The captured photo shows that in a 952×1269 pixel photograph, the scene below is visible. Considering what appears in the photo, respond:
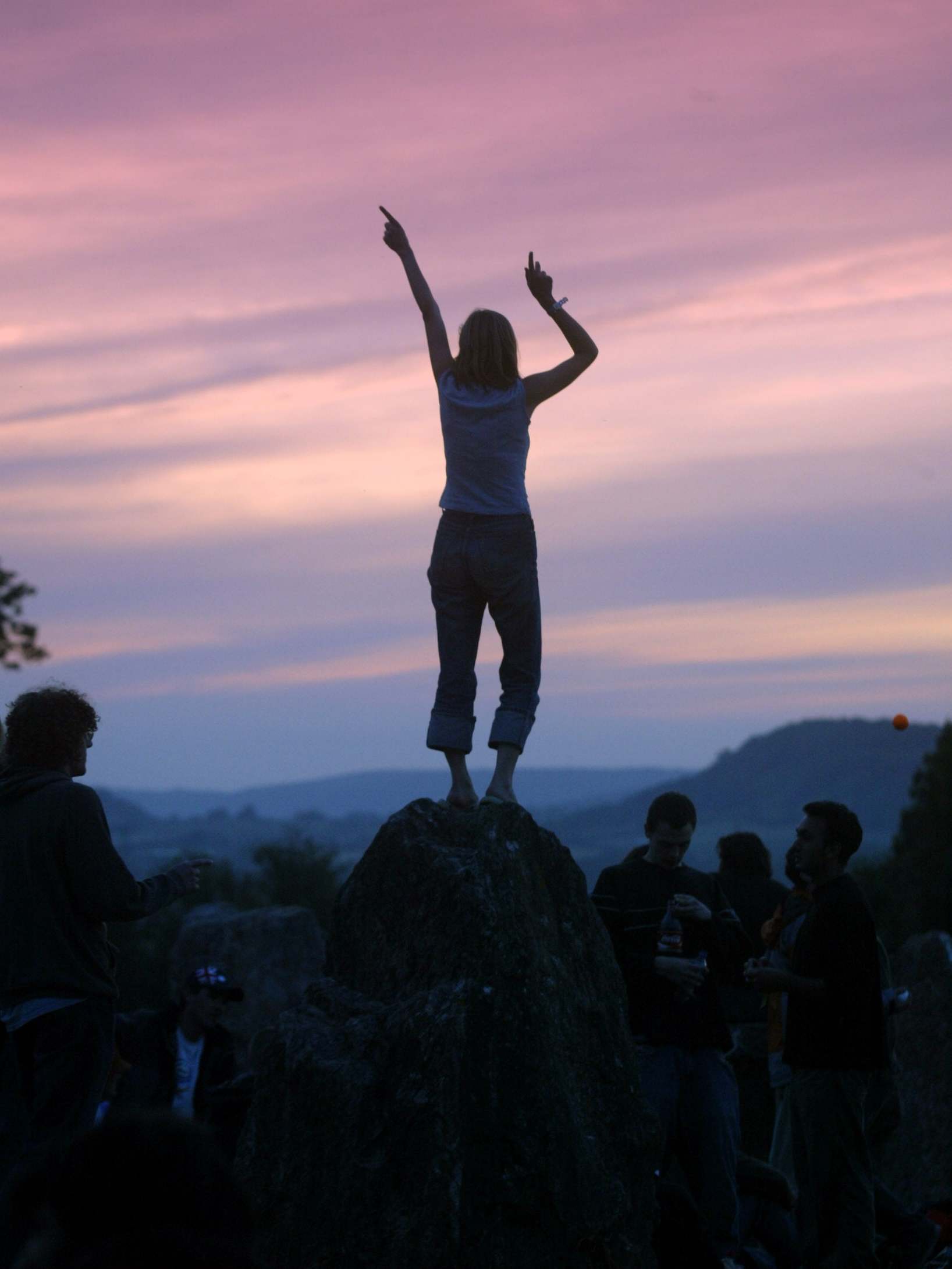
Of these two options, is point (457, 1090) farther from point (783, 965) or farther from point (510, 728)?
point (783, 965)

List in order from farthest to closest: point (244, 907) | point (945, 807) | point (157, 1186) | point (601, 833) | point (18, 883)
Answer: point (601, 833) → point (244, 907) → point (945, 807) → point (18, 883) → point (157, 1186)

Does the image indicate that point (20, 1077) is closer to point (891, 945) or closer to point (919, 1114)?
point (919, 1114)

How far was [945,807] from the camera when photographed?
44562 millimetres

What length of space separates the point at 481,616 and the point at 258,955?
11981 mm

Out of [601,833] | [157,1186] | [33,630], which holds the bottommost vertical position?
[601,833]

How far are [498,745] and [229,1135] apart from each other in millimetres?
3088

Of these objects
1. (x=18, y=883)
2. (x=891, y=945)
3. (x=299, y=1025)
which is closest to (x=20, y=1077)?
(x=18, y=883)

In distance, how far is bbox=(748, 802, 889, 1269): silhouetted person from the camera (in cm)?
654

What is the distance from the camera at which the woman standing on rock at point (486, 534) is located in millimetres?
6555

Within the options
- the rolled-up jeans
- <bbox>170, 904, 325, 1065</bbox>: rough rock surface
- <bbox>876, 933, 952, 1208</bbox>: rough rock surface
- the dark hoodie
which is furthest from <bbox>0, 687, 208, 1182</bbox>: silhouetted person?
<bbox>170, 904, 325, 1065</bbox>: rough rock surface

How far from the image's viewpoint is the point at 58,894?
5.18 metres

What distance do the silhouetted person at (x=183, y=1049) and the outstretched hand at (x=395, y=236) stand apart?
175 inches

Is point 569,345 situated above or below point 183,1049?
above

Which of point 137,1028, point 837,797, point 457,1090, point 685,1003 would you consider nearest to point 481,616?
point 685,1003
